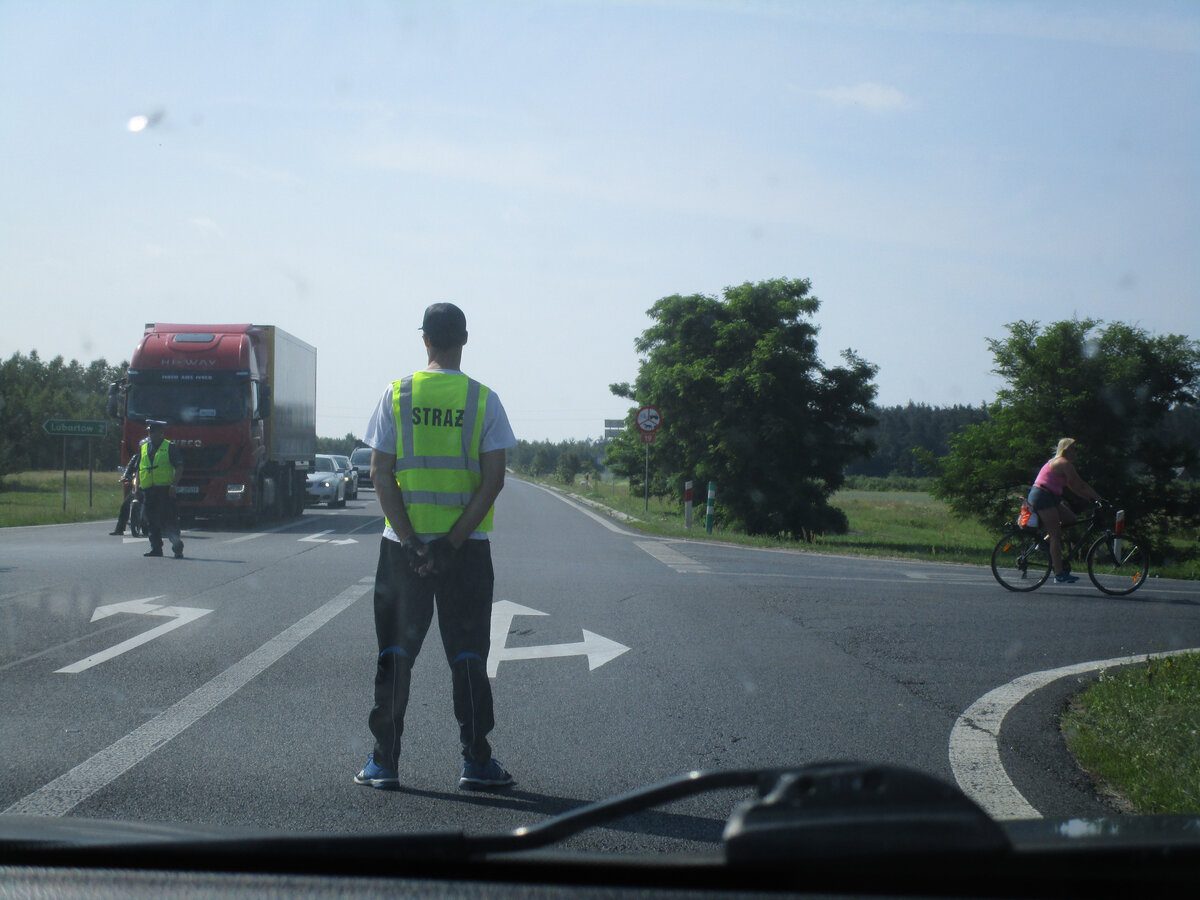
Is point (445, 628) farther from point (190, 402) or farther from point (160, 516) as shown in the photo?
point (190, 402)

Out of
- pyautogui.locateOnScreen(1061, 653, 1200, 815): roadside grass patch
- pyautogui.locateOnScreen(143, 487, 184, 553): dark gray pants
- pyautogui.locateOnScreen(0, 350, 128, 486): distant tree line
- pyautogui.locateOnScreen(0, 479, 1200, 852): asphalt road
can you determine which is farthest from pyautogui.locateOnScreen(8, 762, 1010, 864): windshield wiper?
pyautogui.locateOnScreen(0, 350, 128, 486): distant tree line

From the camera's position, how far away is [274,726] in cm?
557

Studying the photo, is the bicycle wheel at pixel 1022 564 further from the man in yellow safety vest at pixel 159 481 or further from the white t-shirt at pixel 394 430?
the man in yellow safety vest at pixel 159 481

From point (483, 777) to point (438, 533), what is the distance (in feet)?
3.53

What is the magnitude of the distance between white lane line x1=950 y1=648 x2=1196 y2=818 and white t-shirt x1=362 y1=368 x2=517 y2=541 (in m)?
2.48

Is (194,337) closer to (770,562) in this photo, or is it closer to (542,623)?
(770,562)

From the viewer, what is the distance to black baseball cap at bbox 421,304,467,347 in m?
4.94

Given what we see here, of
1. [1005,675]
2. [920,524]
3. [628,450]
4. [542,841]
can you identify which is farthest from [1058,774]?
[920,524]

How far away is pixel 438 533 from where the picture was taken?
15.7 ft

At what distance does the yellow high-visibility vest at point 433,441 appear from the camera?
4820mm

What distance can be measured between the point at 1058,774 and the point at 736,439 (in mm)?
32684

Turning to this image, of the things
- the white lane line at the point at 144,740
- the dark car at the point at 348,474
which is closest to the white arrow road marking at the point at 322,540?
the white lane line at the point at 144,740

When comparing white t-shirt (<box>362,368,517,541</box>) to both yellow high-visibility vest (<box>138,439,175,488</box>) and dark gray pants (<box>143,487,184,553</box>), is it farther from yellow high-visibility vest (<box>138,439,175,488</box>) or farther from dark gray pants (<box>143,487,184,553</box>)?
yellow high-visibility vest (<box>138,439,175,488</box>)

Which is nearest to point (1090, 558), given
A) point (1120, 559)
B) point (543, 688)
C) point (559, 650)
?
point (1120, 559)
